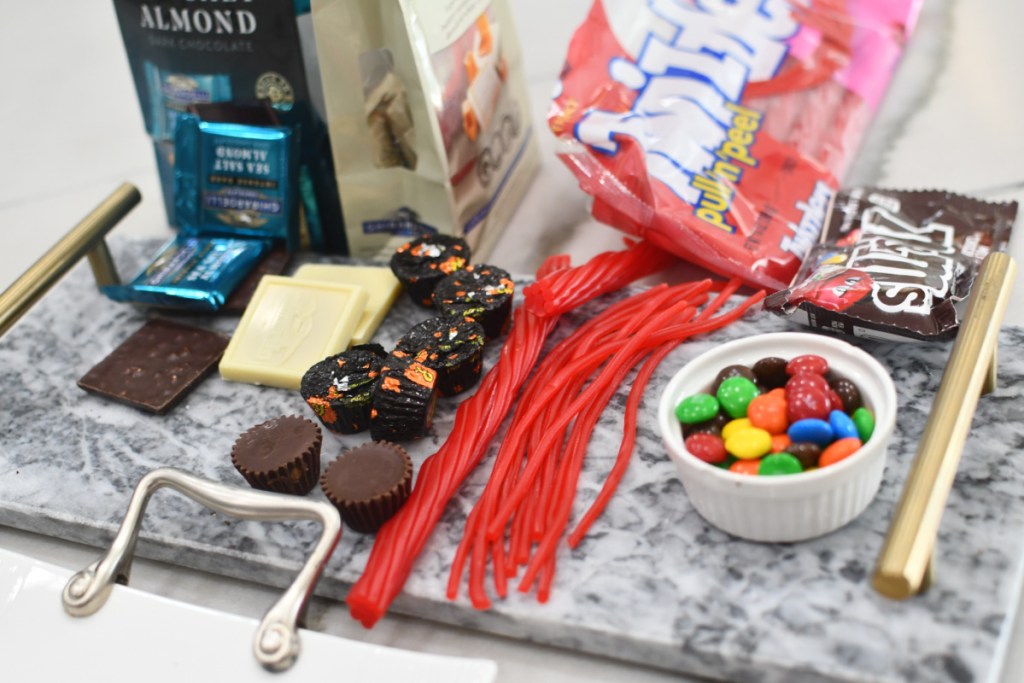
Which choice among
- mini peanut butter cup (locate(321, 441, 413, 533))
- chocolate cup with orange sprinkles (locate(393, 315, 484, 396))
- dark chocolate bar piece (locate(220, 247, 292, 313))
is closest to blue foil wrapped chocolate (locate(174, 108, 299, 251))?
dark chocolate bar piece (locate(220, 247, 292, 313))

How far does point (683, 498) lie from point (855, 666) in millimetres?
194

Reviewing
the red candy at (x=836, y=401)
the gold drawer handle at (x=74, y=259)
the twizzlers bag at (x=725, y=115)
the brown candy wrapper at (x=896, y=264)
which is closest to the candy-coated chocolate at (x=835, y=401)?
the red candy at (x=836, y=401)

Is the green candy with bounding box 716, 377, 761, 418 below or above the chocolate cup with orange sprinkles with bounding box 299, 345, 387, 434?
above

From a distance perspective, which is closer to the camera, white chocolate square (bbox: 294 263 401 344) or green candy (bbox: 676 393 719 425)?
green candy (bbox: 676 393 719 425)

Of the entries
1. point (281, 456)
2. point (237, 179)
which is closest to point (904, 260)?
point (281, 456)

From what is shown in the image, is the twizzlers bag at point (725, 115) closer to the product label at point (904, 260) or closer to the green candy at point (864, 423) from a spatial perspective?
the product label at point (904, 260)

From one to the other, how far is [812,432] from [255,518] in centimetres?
43

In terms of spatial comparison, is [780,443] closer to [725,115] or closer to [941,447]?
[941,447]

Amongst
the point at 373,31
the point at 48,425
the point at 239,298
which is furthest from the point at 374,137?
the point at 48,425

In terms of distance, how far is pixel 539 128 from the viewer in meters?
1.53

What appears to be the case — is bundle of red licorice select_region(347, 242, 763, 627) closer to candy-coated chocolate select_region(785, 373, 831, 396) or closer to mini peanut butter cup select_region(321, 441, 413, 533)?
mini peanut butter cup select_region(321, 441, 413, 533)

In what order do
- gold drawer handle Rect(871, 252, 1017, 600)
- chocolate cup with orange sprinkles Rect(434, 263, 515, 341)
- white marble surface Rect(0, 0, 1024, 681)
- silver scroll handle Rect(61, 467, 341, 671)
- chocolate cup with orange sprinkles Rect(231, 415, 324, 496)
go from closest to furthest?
1. gold drawer handle Rect(871, 252, 1017, 600)
2. silver scroll handle Rect(61, 467, 341, 671)
3. chocolate cup with orange sprinkles Rect(231, 415, 324, 496)
4. chocolate cup with orange sprinkles Rect(434, 263, 515, 341)
5. white marble surface Rect(0, 0, 1024, 681)

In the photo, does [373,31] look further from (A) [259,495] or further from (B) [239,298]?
(A) [259,495]

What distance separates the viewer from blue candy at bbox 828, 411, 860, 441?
29.9 inches
